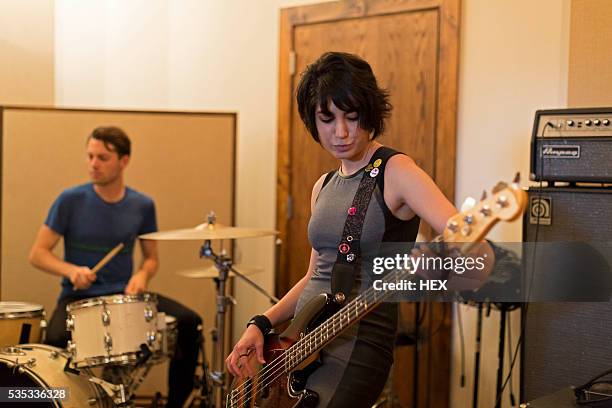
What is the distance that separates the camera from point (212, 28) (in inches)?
163

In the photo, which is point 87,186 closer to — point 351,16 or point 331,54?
point 351,16

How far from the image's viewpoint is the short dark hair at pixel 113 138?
3439mm

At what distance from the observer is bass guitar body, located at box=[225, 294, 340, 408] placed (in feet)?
5.37

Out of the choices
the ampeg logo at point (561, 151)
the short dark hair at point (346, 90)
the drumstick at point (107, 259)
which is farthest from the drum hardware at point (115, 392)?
the ampeg logo at point (561, 151)

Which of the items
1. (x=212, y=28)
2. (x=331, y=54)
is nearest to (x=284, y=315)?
(x=331, y=54)

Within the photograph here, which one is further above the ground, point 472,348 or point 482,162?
point 482,162

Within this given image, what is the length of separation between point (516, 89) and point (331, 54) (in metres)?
1.54

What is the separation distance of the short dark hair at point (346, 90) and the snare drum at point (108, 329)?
4.51ft

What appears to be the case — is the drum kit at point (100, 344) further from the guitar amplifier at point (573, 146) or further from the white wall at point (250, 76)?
the guitar amplifier at point (573, 146)

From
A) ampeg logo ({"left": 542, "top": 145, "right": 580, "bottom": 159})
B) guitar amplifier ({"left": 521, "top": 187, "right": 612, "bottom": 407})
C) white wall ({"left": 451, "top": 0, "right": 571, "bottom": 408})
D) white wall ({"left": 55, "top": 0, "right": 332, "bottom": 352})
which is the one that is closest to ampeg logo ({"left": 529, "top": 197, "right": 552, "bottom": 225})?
guitar amplifier ({"left": 521, "top": 187, "right": 612, "bottom": 407})

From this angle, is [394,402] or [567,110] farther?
[394,402]

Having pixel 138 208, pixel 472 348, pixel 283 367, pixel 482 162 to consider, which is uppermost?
pixel 482 162

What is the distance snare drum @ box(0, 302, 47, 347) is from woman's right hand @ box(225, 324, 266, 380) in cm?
115

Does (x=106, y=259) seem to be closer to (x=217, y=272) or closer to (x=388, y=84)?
(x=217, y=272)
